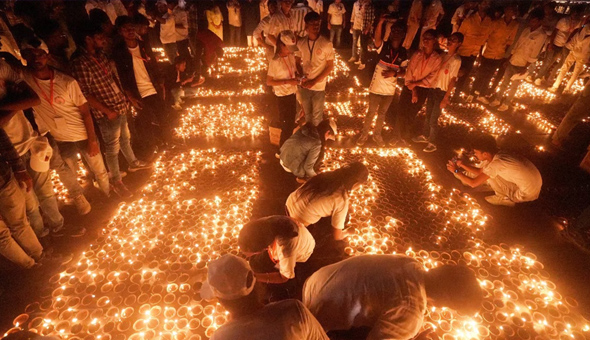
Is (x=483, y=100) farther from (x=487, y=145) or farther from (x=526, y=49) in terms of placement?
(x=487, y=145)

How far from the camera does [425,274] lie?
81.7 inches

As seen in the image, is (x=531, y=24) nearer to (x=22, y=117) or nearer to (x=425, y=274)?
(x=425, y=274)

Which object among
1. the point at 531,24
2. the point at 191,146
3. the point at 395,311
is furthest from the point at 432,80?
the point at 191,146

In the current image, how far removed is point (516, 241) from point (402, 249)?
1.71 m

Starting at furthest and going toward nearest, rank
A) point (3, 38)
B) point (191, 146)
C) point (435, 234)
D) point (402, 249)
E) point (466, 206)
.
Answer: point (191, 146) < point (3, 38) < point (466, 206) < point (435, 234) < point (402, 249)

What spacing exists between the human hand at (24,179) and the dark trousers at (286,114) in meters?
3.69

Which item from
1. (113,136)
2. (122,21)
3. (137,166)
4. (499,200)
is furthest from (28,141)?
(499,200)

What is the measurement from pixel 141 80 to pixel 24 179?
2545 millimetres

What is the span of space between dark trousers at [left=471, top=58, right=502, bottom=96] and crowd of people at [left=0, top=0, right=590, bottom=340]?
62 mm

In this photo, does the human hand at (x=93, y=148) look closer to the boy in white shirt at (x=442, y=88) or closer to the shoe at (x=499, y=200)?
the boy in white shirt at (x=442, y=88)

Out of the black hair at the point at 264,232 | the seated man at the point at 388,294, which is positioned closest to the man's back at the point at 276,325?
the seated man at the point at 388,294

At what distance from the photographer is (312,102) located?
5.32 metres

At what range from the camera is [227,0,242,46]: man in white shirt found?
10.6 metres

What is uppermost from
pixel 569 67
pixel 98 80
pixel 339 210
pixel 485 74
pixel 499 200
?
pixel 569 67
